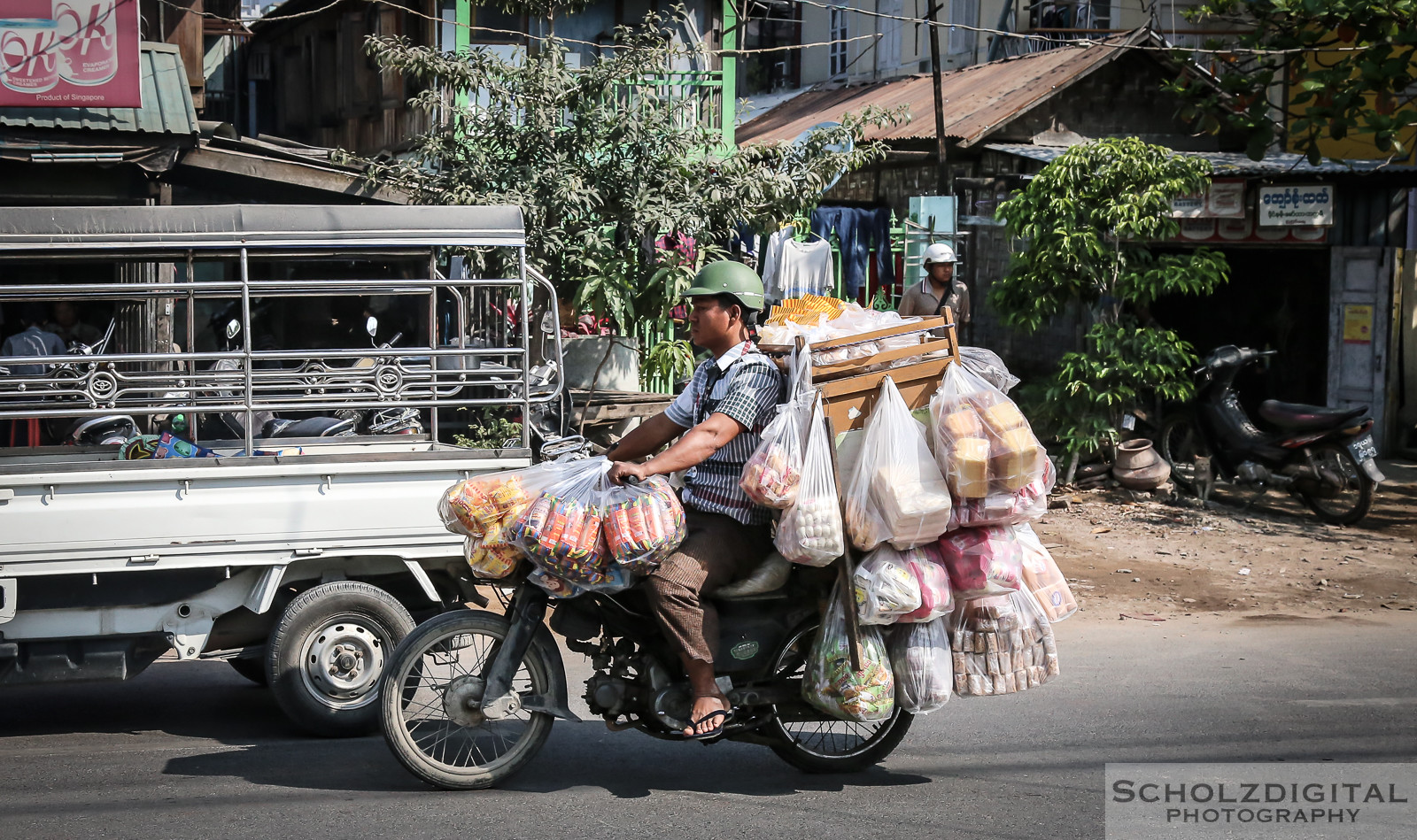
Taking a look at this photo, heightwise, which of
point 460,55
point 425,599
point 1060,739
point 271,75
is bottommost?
point 1060,739

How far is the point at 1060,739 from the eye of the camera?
215 inches

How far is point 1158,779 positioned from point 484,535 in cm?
266

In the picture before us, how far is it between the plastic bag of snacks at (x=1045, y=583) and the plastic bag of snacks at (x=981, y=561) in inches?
6.6

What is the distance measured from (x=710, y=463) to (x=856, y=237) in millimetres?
9706

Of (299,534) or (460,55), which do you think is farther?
(460,55)

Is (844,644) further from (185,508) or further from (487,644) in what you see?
(185,508)

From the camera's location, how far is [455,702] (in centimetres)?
452

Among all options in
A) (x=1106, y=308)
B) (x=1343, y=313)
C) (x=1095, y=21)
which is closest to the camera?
(x=1106, y=308)

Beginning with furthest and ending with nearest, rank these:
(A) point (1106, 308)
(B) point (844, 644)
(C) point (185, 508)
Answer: (A) point (1106, 308) → (C) point (185, 508) → (B) point (844, 644)

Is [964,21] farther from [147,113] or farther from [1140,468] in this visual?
[147,113]

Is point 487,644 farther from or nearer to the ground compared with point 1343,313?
nearer to the ground

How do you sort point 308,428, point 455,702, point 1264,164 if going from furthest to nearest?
point 1264,164 → point 308,428 → point 455,702

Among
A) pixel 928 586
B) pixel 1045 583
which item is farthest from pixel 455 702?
pixel 1045 583

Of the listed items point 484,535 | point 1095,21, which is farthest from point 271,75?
point 484,535
